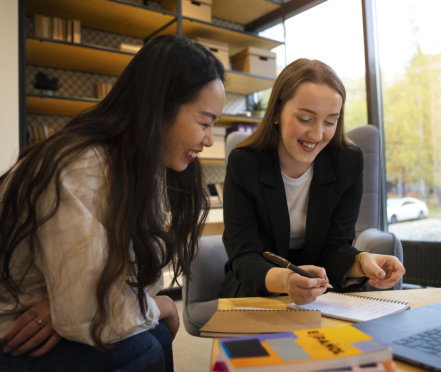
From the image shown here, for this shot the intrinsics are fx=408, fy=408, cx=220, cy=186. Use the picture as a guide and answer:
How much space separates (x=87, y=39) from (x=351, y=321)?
9.73ft

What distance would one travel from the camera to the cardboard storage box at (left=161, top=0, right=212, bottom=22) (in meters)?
3.08

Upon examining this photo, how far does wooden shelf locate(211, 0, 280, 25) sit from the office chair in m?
2.21

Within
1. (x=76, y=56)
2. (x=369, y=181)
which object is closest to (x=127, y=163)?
(x=369, y=181)

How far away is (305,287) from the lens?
0.83 metres

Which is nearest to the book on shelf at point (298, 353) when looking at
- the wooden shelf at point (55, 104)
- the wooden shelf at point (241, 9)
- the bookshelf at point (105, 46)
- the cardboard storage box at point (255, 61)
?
the bookshelf at point (105, 46)

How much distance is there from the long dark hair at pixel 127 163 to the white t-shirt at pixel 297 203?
53 centimetres

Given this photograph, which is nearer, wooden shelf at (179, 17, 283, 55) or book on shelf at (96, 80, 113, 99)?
book on shelf at (96, 80, 113, 99)

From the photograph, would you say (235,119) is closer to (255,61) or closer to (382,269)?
(255,61)

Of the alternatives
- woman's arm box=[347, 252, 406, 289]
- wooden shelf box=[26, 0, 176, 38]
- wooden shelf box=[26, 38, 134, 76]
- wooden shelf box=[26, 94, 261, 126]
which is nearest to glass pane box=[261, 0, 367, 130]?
wooden shelf box=[26, 0, 176, 38]

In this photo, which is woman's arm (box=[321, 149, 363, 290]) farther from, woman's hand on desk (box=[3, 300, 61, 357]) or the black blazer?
woman's hand on desk (box=[3, 300, 61, 357])

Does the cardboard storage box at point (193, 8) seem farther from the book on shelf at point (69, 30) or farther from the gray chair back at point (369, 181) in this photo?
the gray chair back at point (369, 181)

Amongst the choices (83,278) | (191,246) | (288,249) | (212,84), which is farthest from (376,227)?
(83,278)

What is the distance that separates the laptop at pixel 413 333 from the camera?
1.73 feet

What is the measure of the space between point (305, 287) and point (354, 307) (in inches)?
4.3
